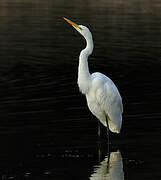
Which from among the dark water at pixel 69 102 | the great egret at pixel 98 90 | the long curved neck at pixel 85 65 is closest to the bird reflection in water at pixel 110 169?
the dark water at pixel 69 102

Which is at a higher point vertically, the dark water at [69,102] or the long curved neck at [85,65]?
the long curved neck at [85,65]

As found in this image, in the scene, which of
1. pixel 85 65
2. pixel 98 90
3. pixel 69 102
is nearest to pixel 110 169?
pixel 98 90

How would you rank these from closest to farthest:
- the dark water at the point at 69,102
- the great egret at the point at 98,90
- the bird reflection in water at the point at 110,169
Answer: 1. the bird reflection in water at the point at 110,169
2. the dark water at the point at 69,102
3. the great egret at the point at 98,90

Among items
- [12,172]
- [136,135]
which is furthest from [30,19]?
[12,172]

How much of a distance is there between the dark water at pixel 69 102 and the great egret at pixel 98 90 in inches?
A: 19.8

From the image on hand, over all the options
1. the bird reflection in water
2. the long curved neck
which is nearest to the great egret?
the long curved neck

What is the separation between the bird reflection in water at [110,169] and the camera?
9247 mm

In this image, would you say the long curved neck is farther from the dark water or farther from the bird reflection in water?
the bird reflection in water

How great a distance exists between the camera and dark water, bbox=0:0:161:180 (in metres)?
9.81

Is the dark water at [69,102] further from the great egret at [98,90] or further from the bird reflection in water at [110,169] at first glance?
the great egret at [98,90]

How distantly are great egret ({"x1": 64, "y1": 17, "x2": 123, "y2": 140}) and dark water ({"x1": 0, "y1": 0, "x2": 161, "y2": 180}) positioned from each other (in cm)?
50

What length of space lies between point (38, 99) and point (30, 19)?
19.0 m

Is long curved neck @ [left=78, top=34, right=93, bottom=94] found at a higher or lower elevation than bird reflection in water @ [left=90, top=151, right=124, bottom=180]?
higher

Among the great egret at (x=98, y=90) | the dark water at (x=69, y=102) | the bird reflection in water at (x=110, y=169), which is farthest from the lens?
the great egret at (x=98, y=90)
